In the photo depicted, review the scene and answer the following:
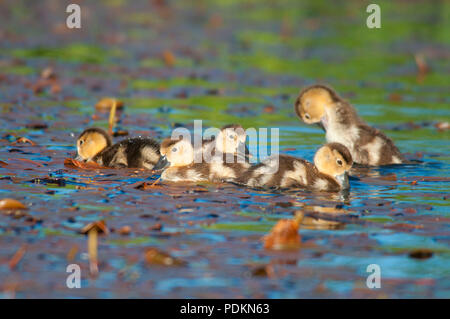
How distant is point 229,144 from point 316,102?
1.38 m

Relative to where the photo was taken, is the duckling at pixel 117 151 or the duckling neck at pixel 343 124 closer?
the duckling at pixel 117 151

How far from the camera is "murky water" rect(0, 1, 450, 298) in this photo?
4188mm

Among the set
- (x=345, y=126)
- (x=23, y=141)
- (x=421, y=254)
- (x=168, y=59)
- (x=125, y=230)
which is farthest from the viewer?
(x=168, y=59)

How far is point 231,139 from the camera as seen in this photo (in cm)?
689

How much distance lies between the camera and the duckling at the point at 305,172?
615 cm

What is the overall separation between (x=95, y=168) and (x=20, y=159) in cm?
68

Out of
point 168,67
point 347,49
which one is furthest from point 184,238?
point 347,49

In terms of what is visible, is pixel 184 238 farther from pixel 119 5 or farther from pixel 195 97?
pixel 119 5

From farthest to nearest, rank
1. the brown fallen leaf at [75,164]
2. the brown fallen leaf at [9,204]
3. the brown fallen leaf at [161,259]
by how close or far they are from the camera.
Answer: the brown fallen leaf at [75,164]
the brown fallen leaf at [9,204]
the brown fallen leaf at [161,259]

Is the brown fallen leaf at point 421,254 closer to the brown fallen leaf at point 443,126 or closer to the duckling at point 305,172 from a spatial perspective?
the duckling at point 305,172

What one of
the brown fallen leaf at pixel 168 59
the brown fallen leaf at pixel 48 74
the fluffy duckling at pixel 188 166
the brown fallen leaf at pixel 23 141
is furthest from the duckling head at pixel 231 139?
the brown fallen leaf at pixel 168 59

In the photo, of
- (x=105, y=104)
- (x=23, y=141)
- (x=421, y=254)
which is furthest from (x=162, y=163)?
(x=105, y=104)

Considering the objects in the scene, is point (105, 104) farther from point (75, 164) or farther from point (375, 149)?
point (375, 149)

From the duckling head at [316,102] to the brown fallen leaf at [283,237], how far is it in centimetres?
333
